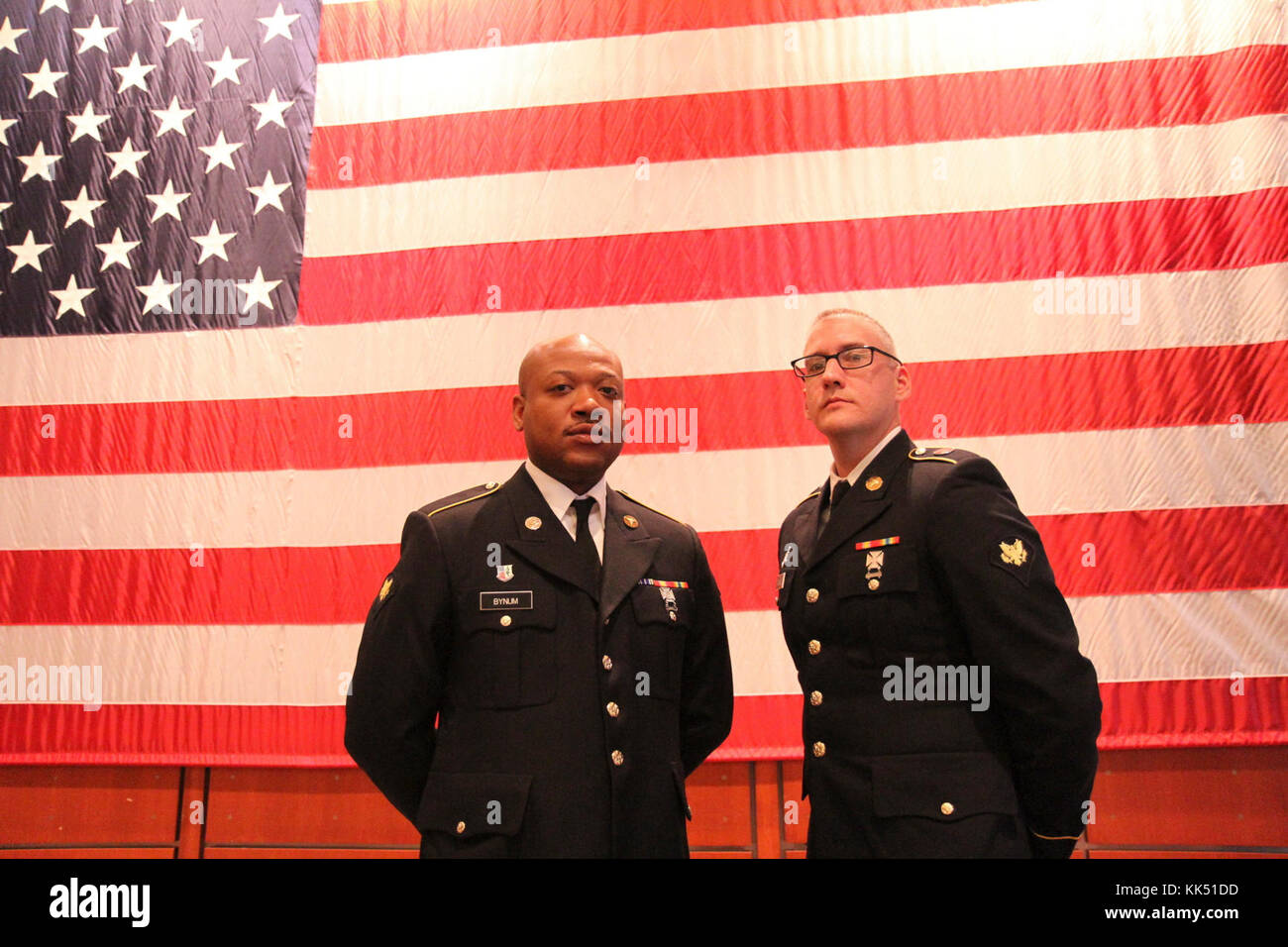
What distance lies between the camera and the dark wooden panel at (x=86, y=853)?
3262mm

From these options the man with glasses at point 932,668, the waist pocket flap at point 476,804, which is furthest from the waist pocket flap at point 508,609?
the man with glasses at point 932,668

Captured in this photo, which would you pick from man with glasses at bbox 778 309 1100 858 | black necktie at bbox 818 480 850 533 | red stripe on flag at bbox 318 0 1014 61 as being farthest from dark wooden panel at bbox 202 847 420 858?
red stripe on flag at bbox 318 0 1014 61

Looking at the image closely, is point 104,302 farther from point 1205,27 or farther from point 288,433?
point 1205,27

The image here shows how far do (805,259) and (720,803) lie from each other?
1.91 metres

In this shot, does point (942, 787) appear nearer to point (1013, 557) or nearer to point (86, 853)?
point (1013, 557)

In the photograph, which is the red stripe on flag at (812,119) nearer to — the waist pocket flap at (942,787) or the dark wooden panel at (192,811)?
the dark wooden panel at (192,811)

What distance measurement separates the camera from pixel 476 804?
162cm

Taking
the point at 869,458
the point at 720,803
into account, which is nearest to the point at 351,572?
the point at 720,803

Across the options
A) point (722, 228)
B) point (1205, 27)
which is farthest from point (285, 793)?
point (1205, 27)

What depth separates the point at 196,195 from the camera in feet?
12.0

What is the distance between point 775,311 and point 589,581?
178cm

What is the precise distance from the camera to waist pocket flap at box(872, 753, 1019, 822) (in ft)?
4.93

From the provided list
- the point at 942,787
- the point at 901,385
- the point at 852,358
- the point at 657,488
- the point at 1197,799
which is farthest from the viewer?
the point at 657,488

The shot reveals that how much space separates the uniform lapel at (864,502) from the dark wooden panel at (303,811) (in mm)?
2159
